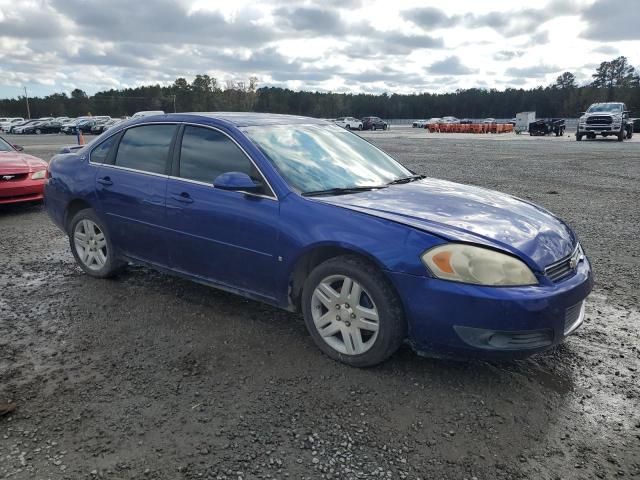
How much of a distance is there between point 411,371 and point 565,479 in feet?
3.57

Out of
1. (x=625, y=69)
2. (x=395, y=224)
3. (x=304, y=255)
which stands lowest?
(x=304, y=255)

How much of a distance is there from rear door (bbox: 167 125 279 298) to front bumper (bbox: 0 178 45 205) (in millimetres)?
5229

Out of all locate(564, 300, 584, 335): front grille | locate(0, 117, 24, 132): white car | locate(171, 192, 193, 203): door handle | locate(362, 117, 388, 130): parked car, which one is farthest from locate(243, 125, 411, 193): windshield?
locate(362, 117, 388, 130): parked car

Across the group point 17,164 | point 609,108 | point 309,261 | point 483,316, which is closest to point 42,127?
point 609,108

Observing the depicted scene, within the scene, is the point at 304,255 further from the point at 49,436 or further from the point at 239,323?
the point at 49,436

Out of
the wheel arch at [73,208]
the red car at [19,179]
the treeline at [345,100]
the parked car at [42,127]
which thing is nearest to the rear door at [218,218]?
the wheel arch at [73,208]

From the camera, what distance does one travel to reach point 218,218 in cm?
380

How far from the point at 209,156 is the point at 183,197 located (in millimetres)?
372

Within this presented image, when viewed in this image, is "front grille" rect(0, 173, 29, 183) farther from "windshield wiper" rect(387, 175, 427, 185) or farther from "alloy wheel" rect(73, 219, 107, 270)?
"windshield wiper" rect(387, 175, 427, 185)

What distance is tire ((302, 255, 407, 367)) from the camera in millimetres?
3100

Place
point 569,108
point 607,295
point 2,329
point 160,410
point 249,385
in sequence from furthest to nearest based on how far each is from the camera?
1. point 569,108
2. point 607,295
3. point 2,329
4. point 249,385
5. point 160,410

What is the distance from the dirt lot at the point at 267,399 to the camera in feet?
8.00

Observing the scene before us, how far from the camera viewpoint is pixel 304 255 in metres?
3.41

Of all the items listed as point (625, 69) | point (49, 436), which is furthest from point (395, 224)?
point (625, 69)
